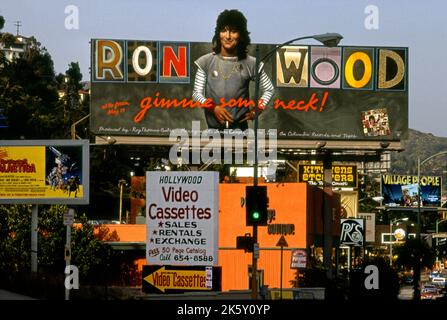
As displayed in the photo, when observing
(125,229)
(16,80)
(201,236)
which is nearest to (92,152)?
(16,80)

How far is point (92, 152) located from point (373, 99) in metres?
43.0

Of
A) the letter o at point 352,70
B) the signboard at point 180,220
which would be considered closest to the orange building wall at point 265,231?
the letter o at point 352,70

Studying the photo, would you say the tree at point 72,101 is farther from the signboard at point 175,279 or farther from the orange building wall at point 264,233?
the signboard at point 175,279

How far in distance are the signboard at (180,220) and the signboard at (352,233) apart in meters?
19.3

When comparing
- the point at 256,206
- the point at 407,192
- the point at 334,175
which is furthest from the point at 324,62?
the point at 407,192

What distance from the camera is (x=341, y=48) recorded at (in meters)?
59.6

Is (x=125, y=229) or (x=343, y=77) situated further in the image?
(x=125, y=229)

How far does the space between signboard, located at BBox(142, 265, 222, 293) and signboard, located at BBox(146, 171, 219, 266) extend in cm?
32

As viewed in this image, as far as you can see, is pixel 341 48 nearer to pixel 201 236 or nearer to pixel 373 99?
Result: pixel 373 99

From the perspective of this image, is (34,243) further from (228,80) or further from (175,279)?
(228,80)

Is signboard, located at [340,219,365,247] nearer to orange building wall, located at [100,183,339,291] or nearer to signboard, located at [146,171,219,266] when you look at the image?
orange building wall, located at [100,183,339,291]

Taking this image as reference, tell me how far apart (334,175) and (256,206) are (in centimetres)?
5358

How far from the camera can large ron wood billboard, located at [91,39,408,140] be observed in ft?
192

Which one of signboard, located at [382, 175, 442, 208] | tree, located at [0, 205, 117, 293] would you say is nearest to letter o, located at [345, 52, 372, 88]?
tree, located at [0, 205, 117, 293]
